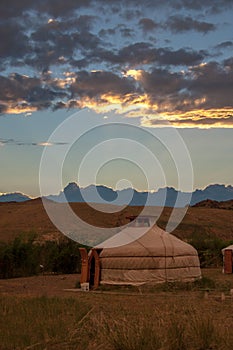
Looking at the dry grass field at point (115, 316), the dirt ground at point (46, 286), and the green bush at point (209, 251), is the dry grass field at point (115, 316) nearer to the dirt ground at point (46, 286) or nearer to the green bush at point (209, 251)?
the dirt ground at point (46, 286)

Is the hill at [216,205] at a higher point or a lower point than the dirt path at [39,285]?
higher

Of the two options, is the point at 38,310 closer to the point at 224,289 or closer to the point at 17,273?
the point at 224,289

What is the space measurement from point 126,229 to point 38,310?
8.48 m

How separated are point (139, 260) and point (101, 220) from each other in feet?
128

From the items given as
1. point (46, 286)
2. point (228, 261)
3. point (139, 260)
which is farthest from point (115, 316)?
point (228, 261)

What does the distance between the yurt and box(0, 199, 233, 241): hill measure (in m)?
25.9

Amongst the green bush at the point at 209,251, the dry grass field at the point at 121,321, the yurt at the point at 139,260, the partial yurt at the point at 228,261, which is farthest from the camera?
the green bush at the point at 209,251

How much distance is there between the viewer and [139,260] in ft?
60.3

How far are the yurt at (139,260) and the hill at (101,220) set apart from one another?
2593 centimetres

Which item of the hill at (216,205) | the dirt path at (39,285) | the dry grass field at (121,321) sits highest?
the hill at (216,205)

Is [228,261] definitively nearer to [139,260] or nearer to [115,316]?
[139,260]

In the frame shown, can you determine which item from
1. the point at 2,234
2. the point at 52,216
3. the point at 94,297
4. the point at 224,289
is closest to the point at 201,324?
the point at 94,297

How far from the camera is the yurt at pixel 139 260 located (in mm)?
18391

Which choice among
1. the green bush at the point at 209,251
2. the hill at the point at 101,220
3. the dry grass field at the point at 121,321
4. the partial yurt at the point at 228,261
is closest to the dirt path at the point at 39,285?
the dry grass field at the point at 121,321
